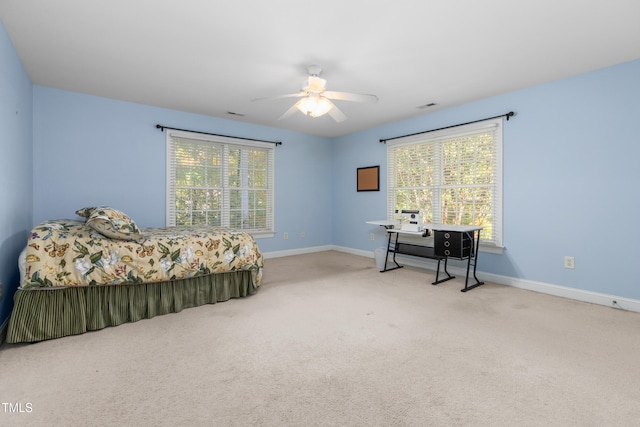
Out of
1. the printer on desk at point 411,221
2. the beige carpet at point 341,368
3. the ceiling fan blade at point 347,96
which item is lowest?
the beige carpet at point 341,368

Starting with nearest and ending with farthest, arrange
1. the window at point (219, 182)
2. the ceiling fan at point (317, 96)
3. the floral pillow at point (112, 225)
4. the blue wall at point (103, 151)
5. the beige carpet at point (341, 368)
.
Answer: the beige carpet at point (341, 368), the floral pillow at point (112, 225), the ceiling fan at point (317, 96), the blue wall at point (103, 151), the window at point (219, 182)

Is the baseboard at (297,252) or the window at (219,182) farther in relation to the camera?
the baseboard at (297,252)

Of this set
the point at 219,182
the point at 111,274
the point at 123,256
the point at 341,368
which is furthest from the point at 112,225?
the point at 219,182

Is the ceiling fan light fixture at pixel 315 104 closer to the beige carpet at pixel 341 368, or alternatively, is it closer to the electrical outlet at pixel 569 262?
the beige carpet at pixel 341 368

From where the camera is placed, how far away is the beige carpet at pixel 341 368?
1465mm

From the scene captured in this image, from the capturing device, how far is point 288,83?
3.39 m

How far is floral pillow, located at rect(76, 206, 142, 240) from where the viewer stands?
2.44 meters

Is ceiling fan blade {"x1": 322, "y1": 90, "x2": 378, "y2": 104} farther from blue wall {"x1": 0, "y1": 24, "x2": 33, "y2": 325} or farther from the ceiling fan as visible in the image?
blue wall {"x1": 0, "y1": 24, "x2": 33, "y2": 325}

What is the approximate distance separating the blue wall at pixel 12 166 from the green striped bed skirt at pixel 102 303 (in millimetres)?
265

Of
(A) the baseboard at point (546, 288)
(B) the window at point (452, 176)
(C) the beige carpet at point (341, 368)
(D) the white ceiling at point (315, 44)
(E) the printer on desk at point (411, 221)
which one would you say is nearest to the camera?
(C) the beige carpet at point (341, 368)

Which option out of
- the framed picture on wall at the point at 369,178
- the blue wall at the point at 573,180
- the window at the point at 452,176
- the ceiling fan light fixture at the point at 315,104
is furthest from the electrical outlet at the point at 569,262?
the ceiling fan light fixture at the point at 315,104

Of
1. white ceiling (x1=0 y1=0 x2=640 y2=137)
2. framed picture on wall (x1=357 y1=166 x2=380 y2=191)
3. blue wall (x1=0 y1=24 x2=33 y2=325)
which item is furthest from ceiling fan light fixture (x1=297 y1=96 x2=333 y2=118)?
framed picture on wall (x1=357 y1=166 x2=380 y2=191)

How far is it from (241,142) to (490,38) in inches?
148

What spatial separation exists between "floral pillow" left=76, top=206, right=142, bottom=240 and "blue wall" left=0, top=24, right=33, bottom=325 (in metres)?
0.60
